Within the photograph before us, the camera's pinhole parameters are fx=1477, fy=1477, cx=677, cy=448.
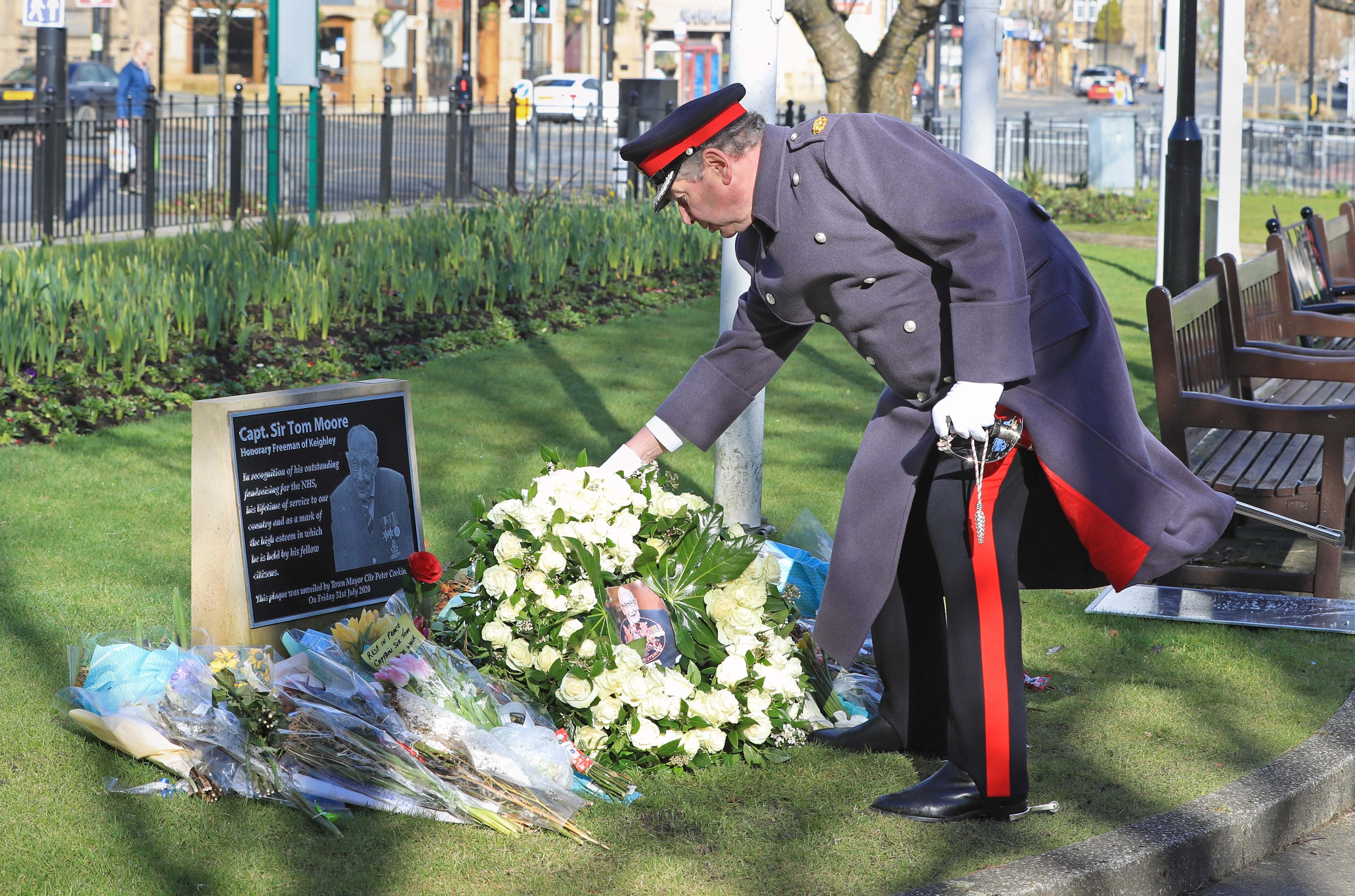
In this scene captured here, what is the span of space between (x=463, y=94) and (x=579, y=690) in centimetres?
2205

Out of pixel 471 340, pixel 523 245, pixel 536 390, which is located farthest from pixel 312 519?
pixel 523 245

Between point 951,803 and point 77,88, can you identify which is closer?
point 951,803

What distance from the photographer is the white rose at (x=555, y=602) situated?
139 inches

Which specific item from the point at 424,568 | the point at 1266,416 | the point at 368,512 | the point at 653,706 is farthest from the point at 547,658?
the point at 1266,416

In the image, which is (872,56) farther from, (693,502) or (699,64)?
(699,64)

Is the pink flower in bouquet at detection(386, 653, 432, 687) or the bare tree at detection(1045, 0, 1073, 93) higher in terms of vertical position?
the bare tree at detection(1045, 0, 1073, 93)

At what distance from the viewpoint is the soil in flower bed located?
7059 millimetres

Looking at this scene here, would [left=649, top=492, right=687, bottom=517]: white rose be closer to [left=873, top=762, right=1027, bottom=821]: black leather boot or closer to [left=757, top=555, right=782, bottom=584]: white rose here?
[left=757, top=555, right=782, bottom=584]: white rose

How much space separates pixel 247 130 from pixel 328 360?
8637 mm

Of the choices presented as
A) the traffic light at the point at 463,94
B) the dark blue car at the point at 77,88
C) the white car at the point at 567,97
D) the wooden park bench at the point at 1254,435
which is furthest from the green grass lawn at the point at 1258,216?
the white car at the point at 567,97

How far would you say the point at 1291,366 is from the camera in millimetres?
5816

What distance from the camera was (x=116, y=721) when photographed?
3.46m

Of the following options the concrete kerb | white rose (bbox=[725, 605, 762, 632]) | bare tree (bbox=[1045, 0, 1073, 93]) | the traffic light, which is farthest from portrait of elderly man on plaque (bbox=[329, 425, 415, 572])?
bare tree (bbox=[1045, 0, 1073, 93])

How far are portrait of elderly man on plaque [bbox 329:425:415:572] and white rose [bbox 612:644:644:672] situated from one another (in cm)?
109
